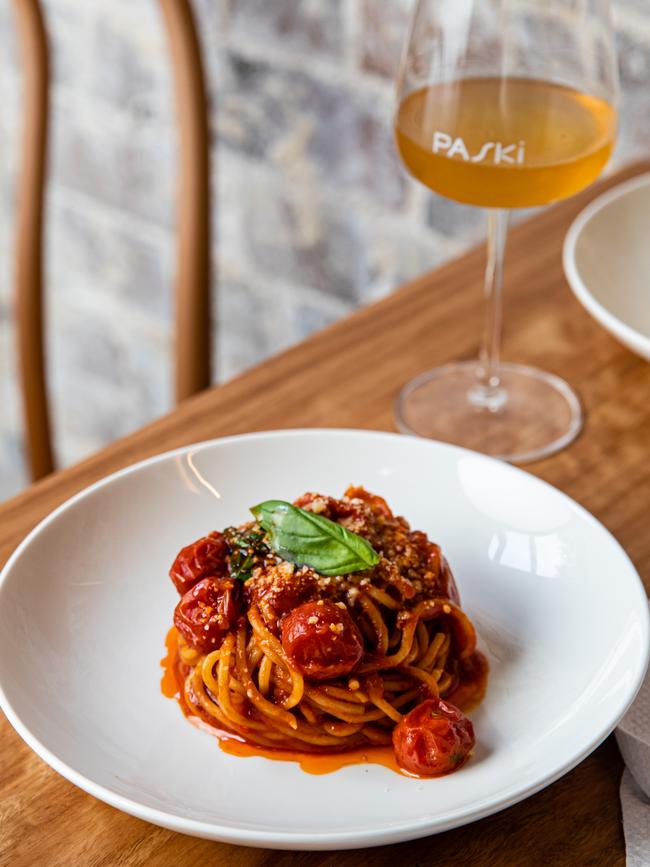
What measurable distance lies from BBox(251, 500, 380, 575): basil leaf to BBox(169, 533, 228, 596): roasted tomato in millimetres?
51

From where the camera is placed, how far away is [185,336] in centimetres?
179

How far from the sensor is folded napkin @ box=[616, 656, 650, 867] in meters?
0.71

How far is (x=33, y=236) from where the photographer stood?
5.88ft

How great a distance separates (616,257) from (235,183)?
3.69ft

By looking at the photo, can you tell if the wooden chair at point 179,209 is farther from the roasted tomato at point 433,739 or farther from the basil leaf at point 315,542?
the roasted tomato at point 433,739

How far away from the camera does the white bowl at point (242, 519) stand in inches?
26.0

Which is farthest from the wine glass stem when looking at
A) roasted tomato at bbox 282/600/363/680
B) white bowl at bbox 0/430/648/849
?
roasted tomato at bbox 282/600/363/680

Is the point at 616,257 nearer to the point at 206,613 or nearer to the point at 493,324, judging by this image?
the point at 493,324

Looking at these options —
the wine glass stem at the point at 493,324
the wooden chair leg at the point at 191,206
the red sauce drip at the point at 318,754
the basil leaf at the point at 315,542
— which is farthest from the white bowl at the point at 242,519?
the wooden chair leg at the point at 191,206

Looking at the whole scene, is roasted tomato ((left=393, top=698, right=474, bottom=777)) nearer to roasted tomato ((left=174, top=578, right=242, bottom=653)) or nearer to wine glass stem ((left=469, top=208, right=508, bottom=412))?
roasted tomato ((left=174, top=578, right=242, bottom=653))

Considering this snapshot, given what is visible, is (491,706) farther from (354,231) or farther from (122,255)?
(122,255)

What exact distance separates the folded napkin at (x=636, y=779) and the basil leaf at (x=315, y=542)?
0.65 ft

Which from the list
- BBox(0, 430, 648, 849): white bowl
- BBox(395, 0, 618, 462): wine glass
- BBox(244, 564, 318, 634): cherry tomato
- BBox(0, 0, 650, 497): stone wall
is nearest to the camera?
BBox(0, 430, 648, 849): white bowl

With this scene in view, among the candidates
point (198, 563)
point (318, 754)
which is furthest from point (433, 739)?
point (198, 563)
